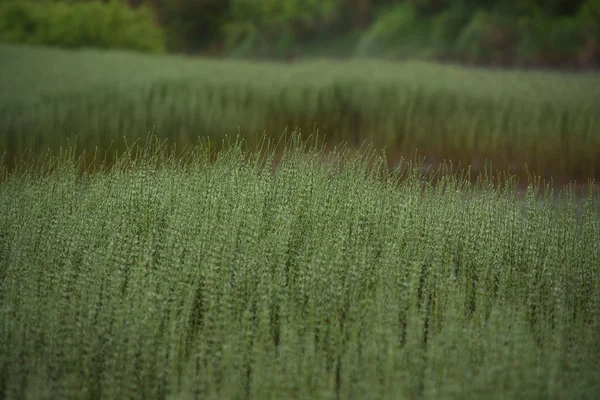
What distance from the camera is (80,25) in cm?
1052

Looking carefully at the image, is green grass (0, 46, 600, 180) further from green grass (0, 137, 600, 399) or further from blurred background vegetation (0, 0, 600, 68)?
A: blurred background vegetation (0, 0, 600, 68)

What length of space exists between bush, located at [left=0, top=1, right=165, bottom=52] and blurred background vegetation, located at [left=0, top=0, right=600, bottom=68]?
0.05ft

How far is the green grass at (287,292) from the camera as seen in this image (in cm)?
222

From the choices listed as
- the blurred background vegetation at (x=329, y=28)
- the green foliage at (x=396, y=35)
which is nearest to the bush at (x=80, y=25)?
the blurred background vegetation at (x=329, y=28)

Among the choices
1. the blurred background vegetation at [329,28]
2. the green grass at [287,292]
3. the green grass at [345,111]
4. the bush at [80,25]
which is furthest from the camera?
the bush at [80,25]

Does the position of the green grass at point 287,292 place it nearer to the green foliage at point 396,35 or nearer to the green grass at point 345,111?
the green grass at point 345,111

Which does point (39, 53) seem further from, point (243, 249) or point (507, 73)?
point (243, 249)

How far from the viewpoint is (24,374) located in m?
2.29

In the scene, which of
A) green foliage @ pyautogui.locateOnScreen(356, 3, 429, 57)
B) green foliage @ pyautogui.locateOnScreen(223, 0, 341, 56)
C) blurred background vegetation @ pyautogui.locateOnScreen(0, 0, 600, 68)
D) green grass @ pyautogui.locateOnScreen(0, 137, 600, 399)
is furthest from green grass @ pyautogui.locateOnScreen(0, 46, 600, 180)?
green foliage @ pyautogui.locateOnScreen(223, 0, 341, 56)

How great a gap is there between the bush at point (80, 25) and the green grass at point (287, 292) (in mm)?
6837

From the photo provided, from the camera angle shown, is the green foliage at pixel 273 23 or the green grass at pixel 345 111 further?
the green foliage at pixel 273 23

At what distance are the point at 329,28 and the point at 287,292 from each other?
24.6ft

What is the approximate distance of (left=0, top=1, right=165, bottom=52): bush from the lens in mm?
10375

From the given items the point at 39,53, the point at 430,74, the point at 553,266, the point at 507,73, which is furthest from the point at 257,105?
the point at 39,53
